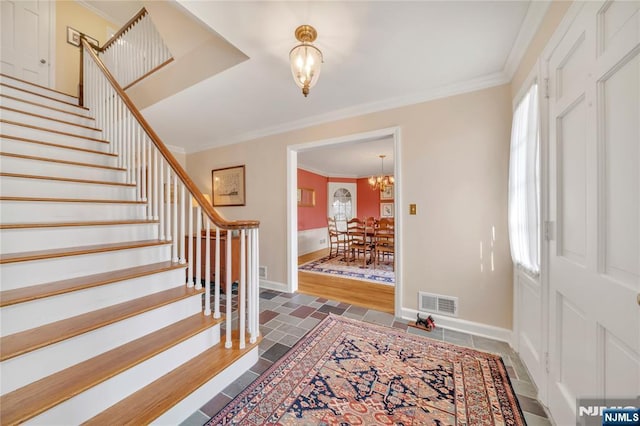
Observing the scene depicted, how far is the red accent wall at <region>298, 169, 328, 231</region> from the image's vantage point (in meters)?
6.31

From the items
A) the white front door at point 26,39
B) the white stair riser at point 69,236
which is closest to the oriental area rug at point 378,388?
the white stair riser at point 69,236

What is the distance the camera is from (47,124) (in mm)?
2350

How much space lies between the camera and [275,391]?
1.48 metres

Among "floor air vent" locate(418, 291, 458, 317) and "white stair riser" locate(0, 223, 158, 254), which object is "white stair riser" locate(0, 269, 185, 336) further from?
"floor air vent" locate(418, 291, 458, 317)

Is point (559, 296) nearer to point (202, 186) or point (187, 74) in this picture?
point (187, 74)

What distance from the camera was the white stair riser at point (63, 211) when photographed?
1550mm

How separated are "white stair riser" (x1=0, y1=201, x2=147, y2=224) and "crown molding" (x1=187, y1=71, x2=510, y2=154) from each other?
197cm

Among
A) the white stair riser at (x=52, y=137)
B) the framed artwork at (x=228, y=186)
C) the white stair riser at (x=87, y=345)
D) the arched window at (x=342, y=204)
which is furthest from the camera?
the arched window at (x=342, y=204)

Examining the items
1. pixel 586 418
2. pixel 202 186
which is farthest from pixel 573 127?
pixel 202 186

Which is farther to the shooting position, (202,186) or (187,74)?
(202,186)

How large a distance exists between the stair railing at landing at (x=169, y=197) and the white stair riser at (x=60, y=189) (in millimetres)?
152

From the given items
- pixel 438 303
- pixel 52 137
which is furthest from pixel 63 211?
pixel 438 303

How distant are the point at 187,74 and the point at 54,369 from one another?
2600 mm
